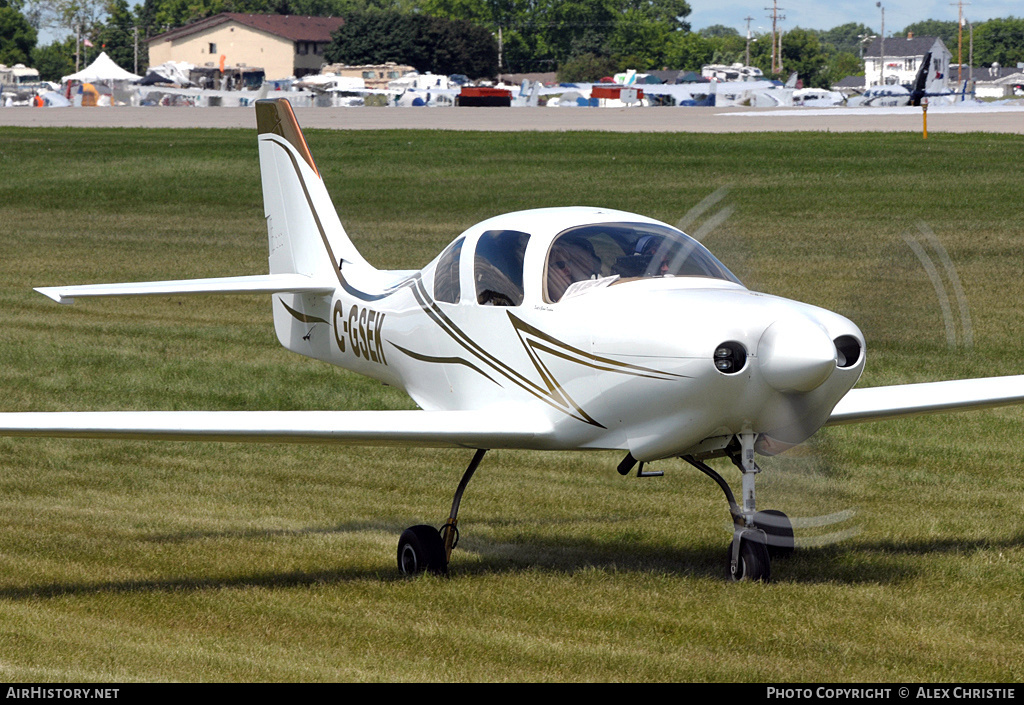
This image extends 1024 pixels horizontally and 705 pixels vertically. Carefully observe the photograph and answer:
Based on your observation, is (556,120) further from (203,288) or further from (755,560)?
(755,560)

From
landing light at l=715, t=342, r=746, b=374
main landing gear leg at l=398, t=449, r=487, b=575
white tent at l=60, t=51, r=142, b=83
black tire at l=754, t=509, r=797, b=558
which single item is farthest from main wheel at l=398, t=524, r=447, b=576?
white tent at l=60, t=51, r=142, b=83

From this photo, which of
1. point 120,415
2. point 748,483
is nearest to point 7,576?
point 120,415

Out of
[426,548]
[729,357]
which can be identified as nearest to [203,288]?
[426,548]

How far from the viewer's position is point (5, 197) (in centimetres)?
3462

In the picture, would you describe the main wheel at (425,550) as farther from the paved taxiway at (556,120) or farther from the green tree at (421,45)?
the green tree at (421,45)

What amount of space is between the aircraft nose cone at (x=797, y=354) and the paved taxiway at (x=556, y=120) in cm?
3889

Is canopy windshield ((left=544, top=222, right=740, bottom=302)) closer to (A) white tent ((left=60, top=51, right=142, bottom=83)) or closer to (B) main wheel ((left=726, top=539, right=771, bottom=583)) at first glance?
(B) main wheel ((left=726, top=539, right=771, bottom=583))

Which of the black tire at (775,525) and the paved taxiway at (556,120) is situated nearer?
the black tire at (775,525)

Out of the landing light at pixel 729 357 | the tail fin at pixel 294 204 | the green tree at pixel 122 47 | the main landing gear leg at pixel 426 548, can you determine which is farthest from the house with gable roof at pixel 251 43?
the landing light at pixel 729 357

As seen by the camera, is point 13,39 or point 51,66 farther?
point 51,66

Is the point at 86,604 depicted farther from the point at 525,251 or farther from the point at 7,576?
the point at 525,251

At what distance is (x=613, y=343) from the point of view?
7.28 metres

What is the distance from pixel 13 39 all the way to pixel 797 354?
630ft

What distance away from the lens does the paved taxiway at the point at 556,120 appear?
157ft
